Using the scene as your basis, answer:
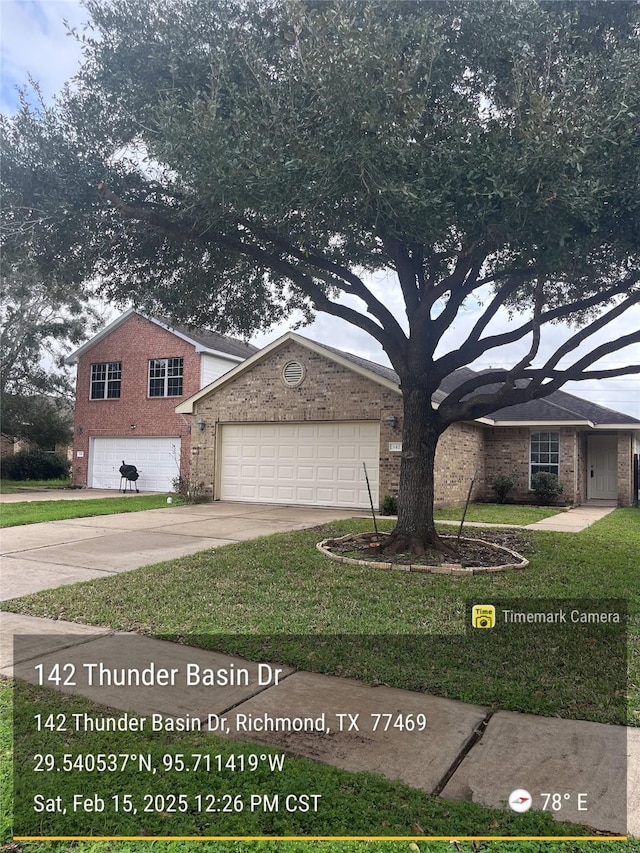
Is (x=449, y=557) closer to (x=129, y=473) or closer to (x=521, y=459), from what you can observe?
(x=521, y=459)

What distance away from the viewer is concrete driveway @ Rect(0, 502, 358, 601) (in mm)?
7352

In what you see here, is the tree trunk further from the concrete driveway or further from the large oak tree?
Answer: the concrete driveway

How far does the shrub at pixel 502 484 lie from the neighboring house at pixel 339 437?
1.45ft

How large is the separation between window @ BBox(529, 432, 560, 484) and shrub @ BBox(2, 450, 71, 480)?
20.8 m

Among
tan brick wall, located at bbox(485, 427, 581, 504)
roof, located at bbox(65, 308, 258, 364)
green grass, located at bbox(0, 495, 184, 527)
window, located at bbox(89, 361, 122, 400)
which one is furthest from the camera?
window, located at bbox(89, 361, 122, 400)

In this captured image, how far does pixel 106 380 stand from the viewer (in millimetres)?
23797

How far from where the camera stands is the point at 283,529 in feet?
37.1

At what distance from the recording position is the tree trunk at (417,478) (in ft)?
28.4

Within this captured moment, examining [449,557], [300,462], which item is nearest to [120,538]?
[449,557]

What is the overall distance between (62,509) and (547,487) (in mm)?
13196

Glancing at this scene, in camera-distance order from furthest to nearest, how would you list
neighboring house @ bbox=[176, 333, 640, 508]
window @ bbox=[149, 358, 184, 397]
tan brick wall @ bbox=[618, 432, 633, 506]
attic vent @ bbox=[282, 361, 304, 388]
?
window @ bbox=[149, 358, 184, 397] < tan brick wall @ bbox=[618, 432, 633, 506] < attic vent @ bbox=[282, 361, 304, 388] < neighboring house @ bbox=[176, 333, 640, 508]

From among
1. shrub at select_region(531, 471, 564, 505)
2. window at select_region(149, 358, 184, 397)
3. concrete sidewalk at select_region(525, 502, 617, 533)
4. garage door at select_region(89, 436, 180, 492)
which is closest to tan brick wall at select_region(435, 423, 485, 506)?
shrub at select_region(531, 471, 564, 505)

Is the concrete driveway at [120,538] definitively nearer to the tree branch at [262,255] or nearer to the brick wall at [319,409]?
the brick wall at [319,409]

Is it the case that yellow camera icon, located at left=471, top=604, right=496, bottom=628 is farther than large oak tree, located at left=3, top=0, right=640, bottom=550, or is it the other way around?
large oak tree, located at left=3, top=0, right=640, bottom=550
